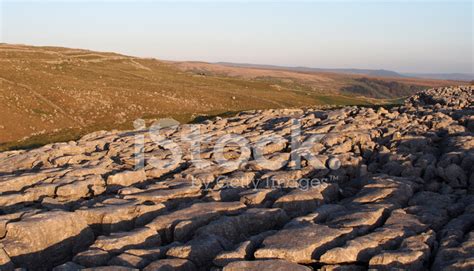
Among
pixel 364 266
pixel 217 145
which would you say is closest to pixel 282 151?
pixel 217 145

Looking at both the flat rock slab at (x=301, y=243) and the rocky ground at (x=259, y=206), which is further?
the rocky ground at (x=259, y=206)

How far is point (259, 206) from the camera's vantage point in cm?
2036

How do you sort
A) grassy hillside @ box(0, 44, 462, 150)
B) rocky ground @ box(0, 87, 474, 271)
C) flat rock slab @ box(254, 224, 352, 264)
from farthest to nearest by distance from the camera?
grassy hillside @ box(0, 44, 462, 150) < rocky ground @ box(0, 87, 474, 271) < flat rock slab @ box(254, 224, 352, 264)

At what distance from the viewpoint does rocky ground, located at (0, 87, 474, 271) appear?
585 inches

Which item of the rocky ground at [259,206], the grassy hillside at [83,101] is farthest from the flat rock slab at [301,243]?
the grassy hillside at [83,101]

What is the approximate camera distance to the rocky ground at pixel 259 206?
14.9m

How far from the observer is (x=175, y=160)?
96.3ft

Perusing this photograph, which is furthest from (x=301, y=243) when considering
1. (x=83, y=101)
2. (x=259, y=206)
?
(x=83, y=101)

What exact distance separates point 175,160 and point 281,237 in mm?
15147

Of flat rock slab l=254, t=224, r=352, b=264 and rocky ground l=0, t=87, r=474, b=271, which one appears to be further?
rocky ground l=0, t=87, r=474, b=271

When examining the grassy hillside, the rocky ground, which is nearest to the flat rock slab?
Result: the rocky ground

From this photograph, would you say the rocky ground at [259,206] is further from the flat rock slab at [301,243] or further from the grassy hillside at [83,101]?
the grassy hillside at [83,101]

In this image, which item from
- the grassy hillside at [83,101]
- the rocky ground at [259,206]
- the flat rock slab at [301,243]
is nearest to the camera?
the flat rock slab at [301,243]

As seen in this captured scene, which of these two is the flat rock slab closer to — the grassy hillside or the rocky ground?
the rocky ground
